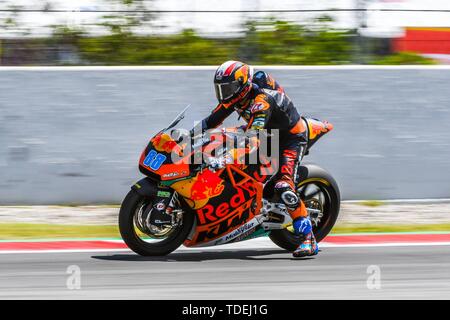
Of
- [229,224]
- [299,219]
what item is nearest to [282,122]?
[299,219]

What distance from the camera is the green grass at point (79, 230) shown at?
9.16m

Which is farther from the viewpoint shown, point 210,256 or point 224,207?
point 210,256

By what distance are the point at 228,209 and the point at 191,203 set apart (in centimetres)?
35

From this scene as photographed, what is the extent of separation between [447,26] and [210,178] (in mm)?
5344

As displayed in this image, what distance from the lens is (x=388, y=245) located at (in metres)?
Answer: 8.59

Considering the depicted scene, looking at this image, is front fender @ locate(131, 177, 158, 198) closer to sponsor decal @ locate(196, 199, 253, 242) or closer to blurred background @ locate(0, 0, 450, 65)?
sponsor decal @ locate(196, 199, 253, 242)

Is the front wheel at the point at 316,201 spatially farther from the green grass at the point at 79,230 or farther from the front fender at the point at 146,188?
the front fender at the point at 146,188

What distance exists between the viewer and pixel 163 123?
10.8 meters

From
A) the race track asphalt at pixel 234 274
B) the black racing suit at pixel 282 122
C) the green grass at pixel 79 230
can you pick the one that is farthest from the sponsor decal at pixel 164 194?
the green grass at pixel 79 230

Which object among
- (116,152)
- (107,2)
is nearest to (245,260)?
(116,152)

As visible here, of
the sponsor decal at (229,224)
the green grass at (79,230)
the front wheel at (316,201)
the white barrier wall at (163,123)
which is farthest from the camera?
the white barrier wall at (163,123)

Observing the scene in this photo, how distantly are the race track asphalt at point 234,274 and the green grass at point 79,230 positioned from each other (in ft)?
3.44

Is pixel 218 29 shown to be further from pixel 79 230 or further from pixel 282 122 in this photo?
pixel 282 122

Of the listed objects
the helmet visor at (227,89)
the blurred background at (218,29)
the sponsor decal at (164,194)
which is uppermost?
the blurred background at (218,29)
